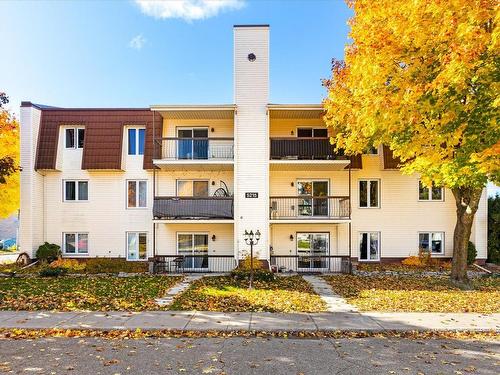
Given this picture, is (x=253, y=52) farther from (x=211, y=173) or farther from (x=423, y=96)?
(x=423, y=96)

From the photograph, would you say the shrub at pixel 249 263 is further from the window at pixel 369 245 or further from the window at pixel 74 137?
the window at pixel 74 137

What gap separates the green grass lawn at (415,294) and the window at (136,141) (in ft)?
40.6

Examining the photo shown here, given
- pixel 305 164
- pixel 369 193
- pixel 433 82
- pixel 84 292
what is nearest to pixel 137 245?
pixel 84 292

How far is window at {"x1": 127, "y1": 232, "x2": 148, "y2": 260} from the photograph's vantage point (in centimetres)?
1916

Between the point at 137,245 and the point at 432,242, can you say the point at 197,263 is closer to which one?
the point at 137,245

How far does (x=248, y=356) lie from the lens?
6691mm

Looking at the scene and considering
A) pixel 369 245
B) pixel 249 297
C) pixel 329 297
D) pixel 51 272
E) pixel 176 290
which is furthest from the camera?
pixel 369 245

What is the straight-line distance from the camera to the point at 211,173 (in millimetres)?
19188

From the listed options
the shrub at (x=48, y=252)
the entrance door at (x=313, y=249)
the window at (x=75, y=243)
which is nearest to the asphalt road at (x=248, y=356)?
the entrance door at (x=313, y=249)

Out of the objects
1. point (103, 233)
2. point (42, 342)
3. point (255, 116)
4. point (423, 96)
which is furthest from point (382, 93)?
point (103, 233)

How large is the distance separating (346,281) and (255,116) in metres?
9.03

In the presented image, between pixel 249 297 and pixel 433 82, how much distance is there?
8.79m

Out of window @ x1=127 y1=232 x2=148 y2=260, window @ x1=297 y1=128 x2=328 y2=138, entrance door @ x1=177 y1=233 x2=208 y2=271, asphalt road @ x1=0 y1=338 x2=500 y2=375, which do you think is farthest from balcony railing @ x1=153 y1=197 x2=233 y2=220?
asphalt road @ x1=0 y1=338 x2=500 y2=375

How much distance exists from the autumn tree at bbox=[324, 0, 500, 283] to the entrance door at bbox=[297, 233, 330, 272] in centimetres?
703
